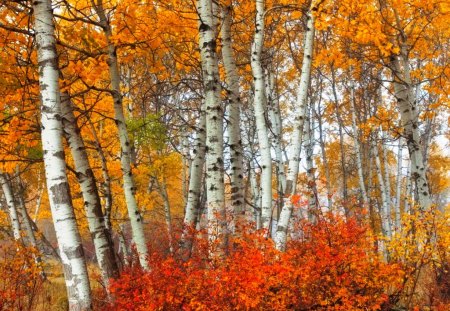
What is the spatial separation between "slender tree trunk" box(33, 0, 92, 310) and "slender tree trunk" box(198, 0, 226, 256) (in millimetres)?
1703

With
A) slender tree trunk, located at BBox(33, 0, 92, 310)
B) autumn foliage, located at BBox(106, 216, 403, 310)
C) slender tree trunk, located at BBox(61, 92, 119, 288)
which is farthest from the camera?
slender tree trunk, located at BBox(61, 92, 119, 288)

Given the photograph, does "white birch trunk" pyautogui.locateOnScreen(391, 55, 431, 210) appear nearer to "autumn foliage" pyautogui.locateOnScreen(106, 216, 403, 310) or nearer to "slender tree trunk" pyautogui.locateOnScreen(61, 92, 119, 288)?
"autumn foliage" pyautogui.locateOnScreen(106, 216, 403, 310)

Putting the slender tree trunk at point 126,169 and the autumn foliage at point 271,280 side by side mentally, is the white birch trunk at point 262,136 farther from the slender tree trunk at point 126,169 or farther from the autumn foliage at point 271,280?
the slender tree trunk at point 126,169

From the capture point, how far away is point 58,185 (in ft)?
12.1

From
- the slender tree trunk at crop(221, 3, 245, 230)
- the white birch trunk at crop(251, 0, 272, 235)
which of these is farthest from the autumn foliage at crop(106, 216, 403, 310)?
the slender tree trunk at crop(221, 3, 245, 230)

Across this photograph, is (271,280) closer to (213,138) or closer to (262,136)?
(213,138)

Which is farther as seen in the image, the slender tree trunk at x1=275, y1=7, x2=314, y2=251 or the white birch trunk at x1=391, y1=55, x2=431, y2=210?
the white birch trunk at x1=391, y1=55, x2=431, y2=210

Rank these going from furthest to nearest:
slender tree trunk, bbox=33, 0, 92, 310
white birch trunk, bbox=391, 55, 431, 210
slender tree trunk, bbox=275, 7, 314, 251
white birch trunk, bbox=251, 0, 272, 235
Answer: white birch trunk, bbox=391, 55, 431, 210, white birch trunk, bbox=251, 0, 272, 235, slender tree trunk, bbox=275, 7, 314, 251, slender tree trunk, bbox=33, 0, 92, 310

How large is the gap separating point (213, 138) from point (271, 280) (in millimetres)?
1932

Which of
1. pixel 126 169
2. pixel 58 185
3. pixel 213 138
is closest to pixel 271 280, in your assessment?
pixel 213 138

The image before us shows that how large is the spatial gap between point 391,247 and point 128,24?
531 centimetres

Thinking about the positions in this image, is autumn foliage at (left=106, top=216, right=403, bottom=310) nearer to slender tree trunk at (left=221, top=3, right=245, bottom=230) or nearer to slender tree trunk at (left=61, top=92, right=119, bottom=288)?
slender tree trunk at (left=61, top=92, right=119, bottom=288)

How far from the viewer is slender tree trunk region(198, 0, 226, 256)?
16.3 ft

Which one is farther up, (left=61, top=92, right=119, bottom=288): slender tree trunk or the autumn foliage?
(left=61, top=92, right=119, bottom=288): slender tree trunk
